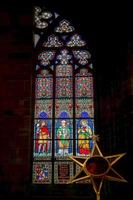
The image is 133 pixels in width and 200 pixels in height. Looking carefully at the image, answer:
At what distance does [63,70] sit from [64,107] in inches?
31.3

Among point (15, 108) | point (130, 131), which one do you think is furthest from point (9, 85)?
point (130, 131)

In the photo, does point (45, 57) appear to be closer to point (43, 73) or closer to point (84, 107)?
point (43, 73)

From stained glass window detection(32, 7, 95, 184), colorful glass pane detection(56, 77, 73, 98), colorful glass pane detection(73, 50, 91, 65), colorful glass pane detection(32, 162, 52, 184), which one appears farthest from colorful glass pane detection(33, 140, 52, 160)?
colorful glass pane detection(73, 50, 91, 65)

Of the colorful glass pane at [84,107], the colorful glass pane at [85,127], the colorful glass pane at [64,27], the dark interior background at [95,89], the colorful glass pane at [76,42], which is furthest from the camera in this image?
the colorful glass pane at [64,27]

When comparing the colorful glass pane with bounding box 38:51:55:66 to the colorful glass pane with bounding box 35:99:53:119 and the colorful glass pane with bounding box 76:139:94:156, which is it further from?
the colorful glass pane with bounding box 76:139:94:156

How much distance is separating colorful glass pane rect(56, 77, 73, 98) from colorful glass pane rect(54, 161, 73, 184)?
1330 mm

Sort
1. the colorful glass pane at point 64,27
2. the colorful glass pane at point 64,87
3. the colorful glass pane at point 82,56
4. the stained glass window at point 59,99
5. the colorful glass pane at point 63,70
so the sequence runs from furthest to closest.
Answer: the colorful glass pane at point 64,27, the colorful glass pane at point 82,56, the colorful glass pane at point 63,70, the colorful glass pane at point 64,87, the stained glass window at point 59,99

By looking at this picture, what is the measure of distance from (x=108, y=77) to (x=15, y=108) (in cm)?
180

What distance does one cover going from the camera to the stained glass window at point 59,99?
9.16m

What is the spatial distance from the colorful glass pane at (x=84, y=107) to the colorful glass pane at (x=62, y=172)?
96 centimetres

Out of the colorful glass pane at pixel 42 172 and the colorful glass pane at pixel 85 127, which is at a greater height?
the colorful glass pane at pixel 85 127

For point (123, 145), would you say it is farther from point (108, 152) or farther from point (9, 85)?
point (9, 85)

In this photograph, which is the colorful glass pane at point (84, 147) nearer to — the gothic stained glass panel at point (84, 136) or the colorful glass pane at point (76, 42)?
the gothic stained glass panel at point (84, 136)

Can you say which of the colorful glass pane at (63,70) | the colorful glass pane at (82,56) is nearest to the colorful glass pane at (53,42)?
the colorful glass pane at (82,56)
